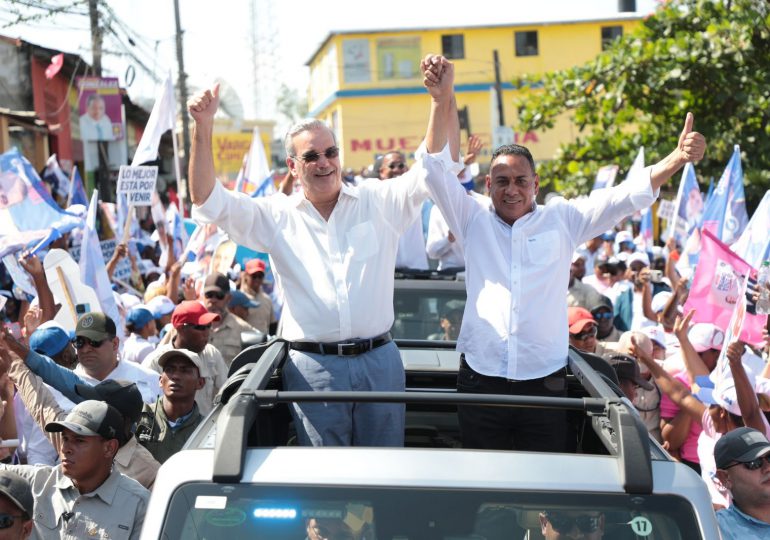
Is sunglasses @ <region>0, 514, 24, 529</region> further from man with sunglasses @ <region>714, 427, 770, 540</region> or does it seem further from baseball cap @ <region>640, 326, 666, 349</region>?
baseball cap @ <region>640, 326, 666, 349</region>

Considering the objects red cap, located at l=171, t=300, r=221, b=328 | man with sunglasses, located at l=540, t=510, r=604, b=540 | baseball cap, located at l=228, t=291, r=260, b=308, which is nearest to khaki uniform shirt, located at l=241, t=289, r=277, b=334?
baseball cap, located at l=228, t=291, r=260, b=308

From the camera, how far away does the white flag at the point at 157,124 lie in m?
11.1

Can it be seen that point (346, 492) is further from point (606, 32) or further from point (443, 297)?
point (606, 32)

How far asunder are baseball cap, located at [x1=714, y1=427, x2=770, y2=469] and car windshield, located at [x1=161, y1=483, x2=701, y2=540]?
1.78m

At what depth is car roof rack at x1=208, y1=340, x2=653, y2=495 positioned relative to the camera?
2.87m

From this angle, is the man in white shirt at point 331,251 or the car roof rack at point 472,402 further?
the man in white shirt at point 331,251

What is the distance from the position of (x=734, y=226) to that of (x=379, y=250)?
28.1 feet

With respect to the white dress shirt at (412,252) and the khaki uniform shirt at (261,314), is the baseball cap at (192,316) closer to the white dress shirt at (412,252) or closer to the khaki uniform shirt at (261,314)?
the white dress shirt at (412,252)

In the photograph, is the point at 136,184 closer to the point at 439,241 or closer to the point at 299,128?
the point at 439,241

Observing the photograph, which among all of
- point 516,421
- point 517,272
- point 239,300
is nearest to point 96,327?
point 517,272

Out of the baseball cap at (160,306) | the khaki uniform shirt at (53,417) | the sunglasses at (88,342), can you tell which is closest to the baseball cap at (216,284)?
the baseball cap at (160,306)

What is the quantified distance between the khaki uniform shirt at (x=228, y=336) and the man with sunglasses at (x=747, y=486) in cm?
480

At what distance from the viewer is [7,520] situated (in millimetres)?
3961

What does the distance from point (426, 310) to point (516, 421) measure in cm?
339
